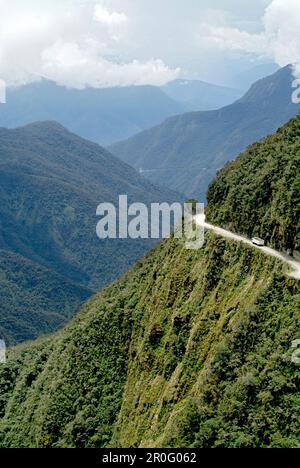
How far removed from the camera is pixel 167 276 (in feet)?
228

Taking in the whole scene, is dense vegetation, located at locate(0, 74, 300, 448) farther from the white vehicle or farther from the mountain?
the white vehicle

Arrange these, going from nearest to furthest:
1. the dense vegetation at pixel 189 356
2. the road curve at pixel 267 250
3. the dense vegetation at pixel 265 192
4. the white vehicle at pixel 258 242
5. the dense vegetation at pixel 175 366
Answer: the dense vegetation at pixel 175 366
the dense vegetation at pixel 189 356
the road curve at pixel 267 250
the dense vegetation at pixel 265 192
the white vehicle at pixel 258 242

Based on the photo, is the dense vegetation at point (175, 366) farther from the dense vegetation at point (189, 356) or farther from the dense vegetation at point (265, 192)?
the dense vegetation at point (265, 192)

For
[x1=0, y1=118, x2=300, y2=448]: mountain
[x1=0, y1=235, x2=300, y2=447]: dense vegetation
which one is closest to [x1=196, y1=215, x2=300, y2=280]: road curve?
[x1=0, y1=118, x2=300, y2=448]: mountain

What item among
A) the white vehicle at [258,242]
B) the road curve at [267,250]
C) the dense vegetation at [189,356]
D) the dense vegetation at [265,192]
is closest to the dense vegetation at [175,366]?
the dense vegetation at [189,356]

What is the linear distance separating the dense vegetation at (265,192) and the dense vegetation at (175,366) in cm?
302

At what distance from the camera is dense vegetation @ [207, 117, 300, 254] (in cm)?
5603

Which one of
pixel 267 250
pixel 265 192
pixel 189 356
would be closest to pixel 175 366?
pixel 189 356

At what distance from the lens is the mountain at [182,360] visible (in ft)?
142

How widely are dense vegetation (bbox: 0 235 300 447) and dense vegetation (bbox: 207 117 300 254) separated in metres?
3.02

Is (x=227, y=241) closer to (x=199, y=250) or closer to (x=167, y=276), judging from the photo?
(x=199, y=250)

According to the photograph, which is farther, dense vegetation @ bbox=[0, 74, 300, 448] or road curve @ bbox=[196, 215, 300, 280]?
road curve @ bbox=[196, 215, 300, 280]
